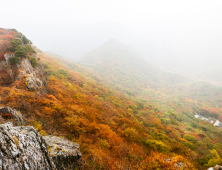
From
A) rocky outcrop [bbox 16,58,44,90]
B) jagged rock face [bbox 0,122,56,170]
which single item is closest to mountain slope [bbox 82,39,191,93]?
rocky outcrop [bbox 16,58,44,90]

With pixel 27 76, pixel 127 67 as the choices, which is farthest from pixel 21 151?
pixel 127 67

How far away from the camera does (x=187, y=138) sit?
28141mm

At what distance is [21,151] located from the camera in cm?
408

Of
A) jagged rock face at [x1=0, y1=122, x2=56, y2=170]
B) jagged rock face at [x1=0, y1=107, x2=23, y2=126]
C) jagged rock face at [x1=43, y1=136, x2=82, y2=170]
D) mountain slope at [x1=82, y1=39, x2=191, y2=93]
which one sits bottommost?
jagged rock face at [x1=43, y1=136, x2=82, y2=170]

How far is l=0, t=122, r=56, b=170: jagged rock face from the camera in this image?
3.31 metres

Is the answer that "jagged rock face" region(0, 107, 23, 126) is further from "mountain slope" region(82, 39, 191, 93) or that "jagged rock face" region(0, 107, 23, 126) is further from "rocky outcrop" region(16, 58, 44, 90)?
"mountain slope" region(82, 39, 191, 93)

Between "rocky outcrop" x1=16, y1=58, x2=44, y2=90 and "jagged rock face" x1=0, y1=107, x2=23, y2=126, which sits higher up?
"rocky outcrop" x1=16, y1=58, x2=44, y2=90

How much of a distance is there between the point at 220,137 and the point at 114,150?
147 feet

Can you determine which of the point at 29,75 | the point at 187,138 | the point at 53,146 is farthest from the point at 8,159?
the point at 187,138

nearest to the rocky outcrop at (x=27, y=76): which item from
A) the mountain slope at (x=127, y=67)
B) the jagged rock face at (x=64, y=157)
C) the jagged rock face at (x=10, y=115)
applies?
the jagged rock face at (x=10, y=115)

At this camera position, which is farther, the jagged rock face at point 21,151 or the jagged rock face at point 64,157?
A: the jagged rock face at point 64,157

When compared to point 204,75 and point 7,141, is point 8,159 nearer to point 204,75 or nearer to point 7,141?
point 7,141

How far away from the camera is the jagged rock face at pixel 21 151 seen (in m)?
3.31

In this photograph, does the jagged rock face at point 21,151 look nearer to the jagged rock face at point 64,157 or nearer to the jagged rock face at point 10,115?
the jagged rock face at point 64,157
